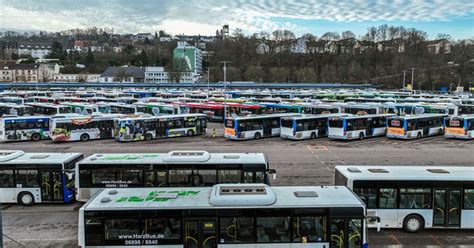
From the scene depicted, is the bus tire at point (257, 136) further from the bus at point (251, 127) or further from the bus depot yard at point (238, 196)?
the bus depot yard at point (238, 196)

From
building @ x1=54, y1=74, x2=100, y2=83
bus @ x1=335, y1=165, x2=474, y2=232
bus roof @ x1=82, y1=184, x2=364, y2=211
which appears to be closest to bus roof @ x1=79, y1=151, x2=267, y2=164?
bus roof @ x1=82, y1=184, x2=364, y2=211

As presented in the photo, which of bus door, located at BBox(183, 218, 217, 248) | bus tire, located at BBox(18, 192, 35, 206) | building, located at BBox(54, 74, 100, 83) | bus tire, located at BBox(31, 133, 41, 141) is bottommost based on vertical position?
bus tire, located at BBox(18, 192, 35, 206)

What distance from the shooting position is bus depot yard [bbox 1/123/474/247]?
12086 millimetres

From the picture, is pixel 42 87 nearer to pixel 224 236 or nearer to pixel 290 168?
pixel 290 168

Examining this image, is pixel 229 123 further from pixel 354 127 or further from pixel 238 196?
pixel 238 196

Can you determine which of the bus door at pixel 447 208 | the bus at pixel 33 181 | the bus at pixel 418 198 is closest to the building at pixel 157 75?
the bus at pixel 33 181

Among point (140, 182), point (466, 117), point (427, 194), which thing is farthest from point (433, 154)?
point (140, 182)

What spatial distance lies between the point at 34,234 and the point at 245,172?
23.7 ft

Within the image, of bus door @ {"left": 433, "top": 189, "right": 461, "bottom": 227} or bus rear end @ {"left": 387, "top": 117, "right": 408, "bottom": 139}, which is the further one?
bus rear end @ {"left": 387, "top": 117, "right": 408, "bottom": 139}

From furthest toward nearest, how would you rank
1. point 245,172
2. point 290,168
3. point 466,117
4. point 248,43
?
point 248,43 → point 466,117 → point 290,168 → point 245,172

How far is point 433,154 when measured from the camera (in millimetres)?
26703

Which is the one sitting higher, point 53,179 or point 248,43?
point 248,43

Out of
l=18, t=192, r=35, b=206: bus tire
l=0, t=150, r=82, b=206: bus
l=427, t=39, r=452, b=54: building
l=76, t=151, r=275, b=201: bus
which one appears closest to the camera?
l=76, t=151, r=275, b=201: bus

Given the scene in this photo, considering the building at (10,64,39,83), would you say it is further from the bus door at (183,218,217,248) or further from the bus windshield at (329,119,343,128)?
the bus door at (183,218,217,248)
